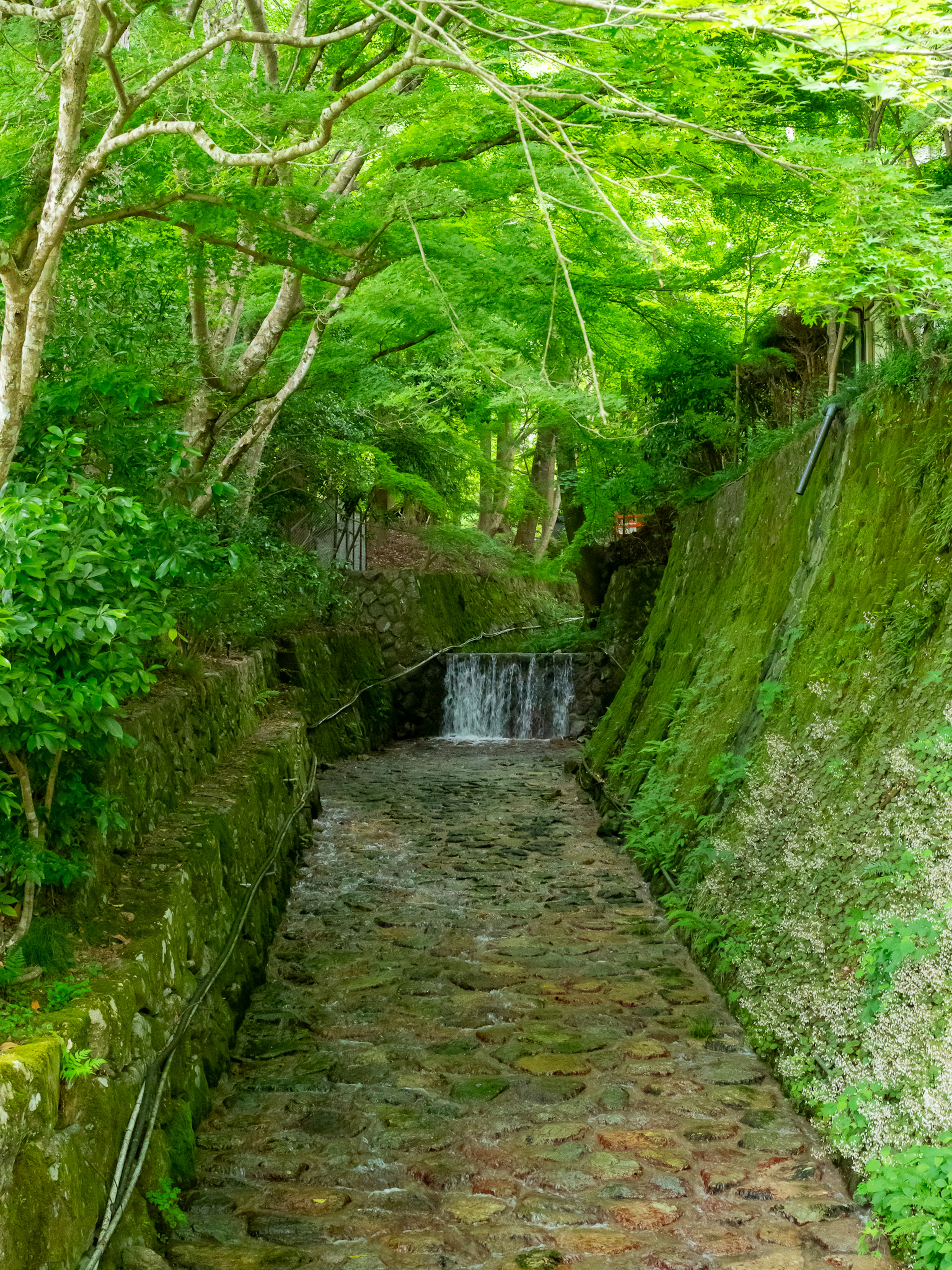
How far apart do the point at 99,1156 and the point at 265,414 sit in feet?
24.8

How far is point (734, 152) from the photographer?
28.2ft

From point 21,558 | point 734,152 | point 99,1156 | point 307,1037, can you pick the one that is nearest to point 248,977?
point 307,1037

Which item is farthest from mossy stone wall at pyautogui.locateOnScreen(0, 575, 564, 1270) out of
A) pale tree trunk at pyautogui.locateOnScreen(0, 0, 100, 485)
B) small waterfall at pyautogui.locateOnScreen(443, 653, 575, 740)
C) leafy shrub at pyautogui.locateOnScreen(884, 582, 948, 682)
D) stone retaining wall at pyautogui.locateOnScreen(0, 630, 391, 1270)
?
small waterfall at pyautogui.locateOnScreen(443, 653, 575, 740)

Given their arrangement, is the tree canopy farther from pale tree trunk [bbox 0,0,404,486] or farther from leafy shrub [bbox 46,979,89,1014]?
leafy shrub [bbox 46,979,89,1014]

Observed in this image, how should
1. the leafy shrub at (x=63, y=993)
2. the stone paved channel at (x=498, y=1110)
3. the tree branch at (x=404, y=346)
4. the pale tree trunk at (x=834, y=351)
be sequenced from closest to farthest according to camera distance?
the leafy shrub at (x=63, y=993), the stone paved channel at (x=498, y=1110), the pale tree trunk at (x=834, y=351), the tree branch at (x=404, y=346)

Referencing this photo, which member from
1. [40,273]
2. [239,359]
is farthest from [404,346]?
[40,273]

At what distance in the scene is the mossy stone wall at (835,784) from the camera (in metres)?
4.23

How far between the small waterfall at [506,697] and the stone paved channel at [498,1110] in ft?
36.2

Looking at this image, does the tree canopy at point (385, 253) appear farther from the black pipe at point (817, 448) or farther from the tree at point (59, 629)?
A: the black pipe at point (817, 448)

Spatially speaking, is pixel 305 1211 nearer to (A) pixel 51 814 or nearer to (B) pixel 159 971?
(B) pixel 159 971

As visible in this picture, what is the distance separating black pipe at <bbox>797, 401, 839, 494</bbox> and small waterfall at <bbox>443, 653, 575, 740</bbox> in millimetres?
11585

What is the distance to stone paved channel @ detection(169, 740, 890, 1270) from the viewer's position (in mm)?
4000

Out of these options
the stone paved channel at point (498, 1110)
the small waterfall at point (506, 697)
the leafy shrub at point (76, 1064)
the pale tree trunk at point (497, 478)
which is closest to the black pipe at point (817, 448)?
the stone paved channel at point (498, 1110)

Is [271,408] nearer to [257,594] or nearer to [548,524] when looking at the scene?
[257,594]
